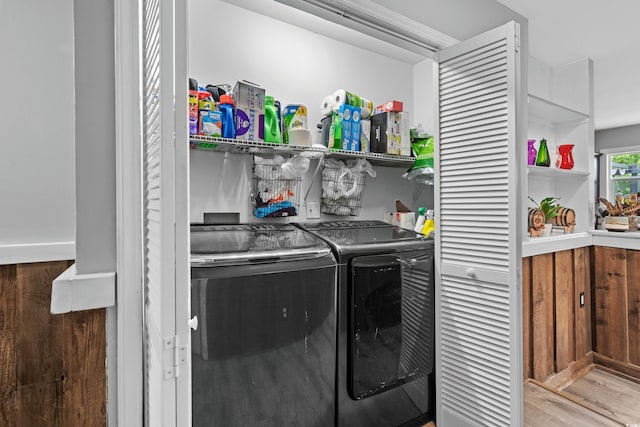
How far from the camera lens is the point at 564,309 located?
256 cm

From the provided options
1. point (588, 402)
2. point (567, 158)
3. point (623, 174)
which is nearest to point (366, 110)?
point (567, 158)

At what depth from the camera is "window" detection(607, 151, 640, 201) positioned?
6.01 m

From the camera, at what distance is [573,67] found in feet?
9.48

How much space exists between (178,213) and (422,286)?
1.58 meters

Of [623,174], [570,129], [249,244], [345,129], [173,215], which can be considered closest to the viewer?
[173,215]

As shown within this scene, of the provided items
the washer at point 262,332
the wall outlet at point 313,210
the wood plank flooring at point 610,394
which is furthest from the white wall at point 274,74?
the wood plank flooring at point 610,394

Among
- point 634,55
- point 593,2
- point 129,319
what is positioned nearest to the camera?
point 129,319

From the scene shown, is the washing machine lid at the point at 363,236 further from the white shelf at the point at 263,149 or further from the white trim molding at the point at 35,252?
the white trim molding at the point at 35,252

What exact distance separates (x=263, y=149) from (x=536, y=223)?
2021 mm

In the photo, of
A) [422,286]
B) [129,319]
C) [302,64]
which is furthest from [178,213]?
[302,64]

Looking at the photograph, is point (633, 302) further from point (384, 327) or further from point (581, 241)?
point (384, 327)

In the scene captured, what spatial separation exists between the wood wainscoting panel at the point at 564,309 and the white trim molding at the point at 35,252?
302cm

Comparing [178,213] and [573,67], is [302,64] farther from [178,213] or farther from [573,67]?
[573,67]

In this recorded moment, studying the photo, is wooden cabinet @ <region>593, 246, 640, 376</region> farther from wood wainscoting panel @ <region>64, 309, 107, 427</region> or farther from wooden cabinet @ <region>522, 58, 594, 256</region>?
wood wainscoting panel @ <region>64, 309, 107, 427</region>
